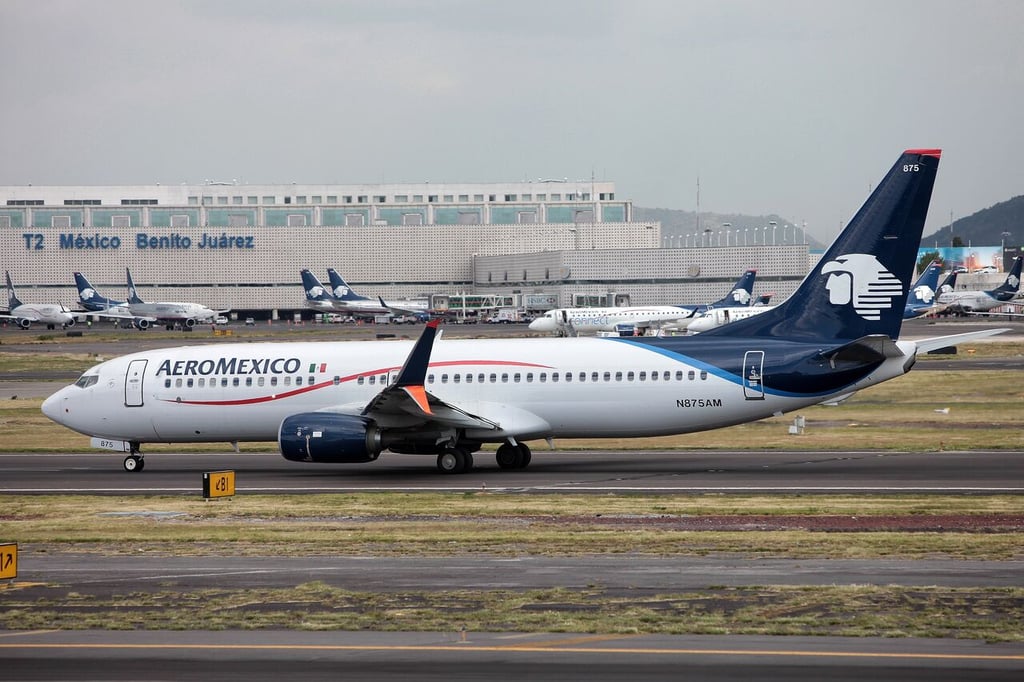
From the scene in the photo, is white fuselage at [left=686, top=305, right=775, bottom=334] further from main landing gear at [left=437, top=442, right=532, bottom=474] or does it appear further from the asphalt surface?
main landing gear at [left=437, top=442, right=532, bottom=474]

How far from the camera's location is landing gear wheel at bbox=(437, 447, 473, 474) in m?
31.8

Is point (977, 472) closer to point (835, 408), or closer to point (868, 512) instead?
point (868, 512)

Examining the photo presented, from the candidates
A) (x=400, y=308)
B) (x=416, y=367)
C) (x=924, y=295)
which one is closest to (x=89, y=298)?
(x=400, y=308)

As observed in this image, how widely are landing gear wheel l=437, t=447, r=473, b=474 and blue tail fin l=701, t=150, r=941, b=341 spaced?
8060 mm

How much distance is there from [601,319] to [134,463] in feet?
258

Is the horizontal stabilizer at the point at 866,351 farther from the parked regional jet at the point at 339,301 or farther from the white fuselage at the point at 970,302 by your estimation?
the parked regional jet at the point at 339,301

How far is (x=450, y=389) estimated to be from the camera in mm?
32625

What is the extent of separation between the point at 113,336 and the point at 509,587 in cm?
10584

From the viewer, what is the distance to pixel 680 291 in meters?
162

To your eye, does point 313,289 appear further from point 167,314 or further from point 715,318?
A: point 715,318

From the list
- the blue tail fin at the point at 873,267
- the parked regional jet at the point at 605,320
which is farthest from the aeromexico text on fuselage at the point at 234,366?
the parked regional jet at the point at 605,320

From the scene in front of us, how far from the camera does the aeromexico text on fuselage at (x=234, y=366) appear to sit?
33.6m

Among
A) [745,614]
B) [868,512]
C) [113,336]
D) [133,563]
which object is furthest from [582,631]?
[113,336]

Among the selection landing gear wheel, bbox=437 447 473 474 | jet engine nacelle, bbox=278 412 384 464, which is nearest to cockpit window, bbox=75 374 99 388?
jet engine nacelle, bbox=278 412 384 464
